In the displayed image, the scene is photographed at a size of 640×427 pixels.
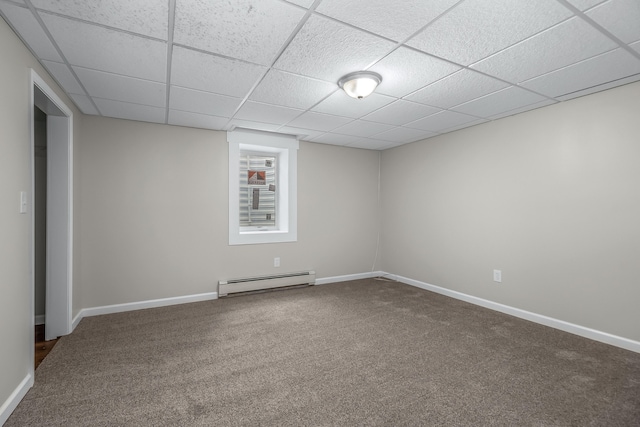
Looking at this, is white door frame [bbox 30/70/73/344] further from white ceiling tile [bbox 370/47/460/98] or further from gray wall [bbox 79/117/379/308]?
white ceiling tile [bbox 370/47/460/98]

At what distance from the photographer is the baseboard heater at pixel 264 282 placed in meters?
4.01

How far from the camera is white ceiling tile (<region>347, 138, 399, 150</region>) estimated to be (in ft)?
15.0

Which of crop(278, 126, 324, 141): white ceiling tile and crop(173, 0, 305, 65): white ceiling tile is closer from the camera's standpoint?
crop(173, 0, 305, 65): white ceiling tile

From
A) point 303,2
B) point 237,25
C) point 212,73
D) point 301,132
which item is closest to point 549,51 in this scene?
point 303,2

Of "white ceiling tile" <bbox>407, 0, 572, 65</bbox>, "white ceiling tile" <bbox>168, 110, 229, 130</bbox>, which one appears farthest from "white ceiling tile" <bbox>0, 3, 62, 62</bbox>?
"white ceiling tile" <bbox>407, 0, 572, 65</bbox>

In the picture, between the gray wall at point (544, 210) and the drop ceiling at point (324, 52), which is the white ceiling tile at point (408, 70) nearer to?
the drop ceiling at point (324, 52)

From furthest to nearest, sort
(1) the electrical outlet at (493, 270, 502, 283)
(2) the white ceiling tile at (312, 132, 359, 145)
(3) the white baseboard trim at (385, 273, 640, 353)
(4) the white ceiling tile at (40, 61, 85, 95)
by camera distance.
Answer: (2) the white ceiling tile at (312, 132, 359, 145) < (1) the electrical outlet at (493, 270, 502, 283) < (3) the white baseboard trim at (385, 273, 640, 353) < (4) the white ceiling tile at (40, 61, 85, 95)

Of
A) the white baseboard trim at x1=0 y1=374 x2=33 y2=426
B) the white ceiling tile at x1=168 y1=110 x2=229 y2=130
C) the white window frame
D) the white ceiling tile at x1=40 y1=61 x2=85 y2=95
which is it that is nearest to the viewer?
the white baseboard trim at x1=0 y1=374 x2=33 y2=426

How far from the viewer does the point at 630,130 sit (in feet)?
8.41

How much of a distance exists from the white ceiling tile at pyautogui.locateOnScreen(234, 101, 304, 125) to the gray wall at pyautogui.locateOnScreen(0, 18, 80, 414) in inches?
→ 64.6

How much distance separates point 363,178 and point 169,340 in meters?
3.64

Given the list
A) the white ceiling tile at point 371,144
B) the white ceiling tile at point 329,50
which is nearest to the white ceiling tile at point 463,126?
the white ceiling tile at point 371,144

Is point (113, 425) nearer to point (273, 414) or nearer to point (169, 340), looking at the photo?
point (273, 414)

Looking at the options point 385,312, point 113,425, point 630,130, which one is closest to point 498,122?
point 630,130
